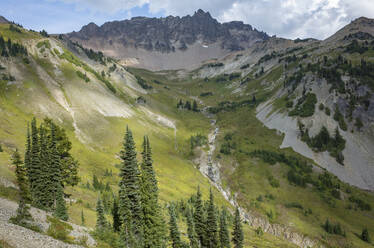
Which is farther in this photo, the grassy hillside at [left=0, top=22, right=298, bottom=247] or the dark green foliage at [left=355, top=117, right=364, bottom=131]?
the dark green foliage at [left=355, top=117, right=364, bottom=131]

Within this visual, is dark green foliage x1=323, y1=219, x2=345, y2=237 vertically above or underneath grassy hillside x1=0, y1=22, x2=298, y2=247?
underneath

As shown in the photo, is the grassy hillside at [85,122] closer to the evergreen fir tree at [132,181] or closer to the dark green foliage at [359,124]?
the evergreen fir tree at [132,181]

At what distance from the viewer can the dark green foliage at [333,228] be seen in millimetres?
89375

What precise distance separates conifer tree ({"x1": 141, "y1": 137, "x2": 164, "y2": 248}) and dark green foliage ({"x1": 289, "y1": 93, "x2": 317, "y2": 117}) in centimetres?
15188

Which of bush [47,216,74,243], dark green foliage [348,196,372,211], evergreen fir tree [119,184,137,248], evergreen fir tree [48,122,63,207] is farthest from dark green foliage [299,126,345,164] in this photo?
bush [47,216,74,243]

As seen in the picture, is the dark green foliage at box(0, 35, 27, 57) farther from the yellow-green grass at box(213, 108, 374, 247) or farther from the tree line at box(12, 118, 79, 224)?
the yellow-green grass at box(213, 108, 374, 247)

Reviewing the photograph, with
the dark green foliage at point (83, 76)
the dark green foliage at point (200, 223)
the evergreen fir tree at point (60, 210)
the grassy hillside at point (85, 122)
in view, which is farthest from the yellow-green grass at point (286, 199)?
the dark green foliage at point (83, 76)

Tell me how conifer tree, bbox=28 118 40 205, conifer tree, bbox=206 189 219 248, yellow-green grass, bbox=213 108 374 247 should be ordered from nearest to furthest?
conifer tree, bbox=28 118 40 205
conifer tree, bbox=206 189 219 248
yellow-green grass, bbox=213 108 374 247

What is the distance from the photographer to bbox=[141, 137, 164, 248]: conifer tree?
30.4 meters

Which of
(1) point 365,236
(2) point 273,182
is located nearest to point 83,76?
(2) point 273,182

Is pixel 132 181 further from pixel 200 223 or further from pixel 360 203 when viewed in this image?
pixel 360 203

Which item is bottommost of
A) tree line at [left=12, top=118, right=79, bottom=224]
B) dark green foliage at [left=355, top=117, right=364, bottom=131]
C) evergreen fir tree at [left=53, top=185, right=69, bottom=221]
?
evergreen fir tree at [left=53, top=185, right=69, bottom=221]

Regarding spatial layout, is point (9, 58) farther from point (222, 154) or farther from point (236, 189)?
point (236, 189)

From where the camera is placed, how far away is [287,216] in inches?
3969
